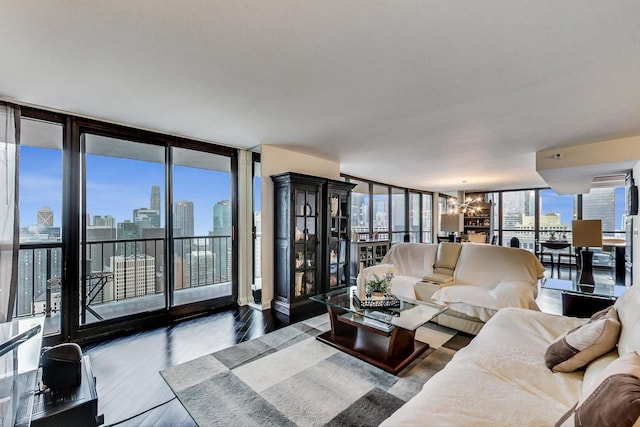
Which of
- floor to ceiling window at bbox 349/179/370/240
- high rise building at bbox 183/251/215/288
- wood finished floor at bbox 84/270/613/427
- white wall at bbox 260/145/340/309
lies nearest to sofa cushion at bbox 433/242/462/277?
wood finished floor at bbox 84/270/613/427

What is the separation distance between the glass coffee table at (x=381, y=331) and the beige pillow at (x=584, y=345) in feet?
3.10

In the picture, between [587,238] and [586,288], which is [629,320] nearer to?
[586,288]

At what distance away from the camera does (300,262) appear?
13.8 feet

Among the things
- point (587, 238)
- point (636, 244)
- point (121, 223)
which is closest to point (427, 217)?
point (636, 244)

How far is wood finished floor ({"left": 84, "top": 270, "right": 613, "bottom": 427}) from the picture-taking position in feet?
6.29

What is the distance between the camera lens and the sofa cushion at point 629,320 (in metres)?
1.35

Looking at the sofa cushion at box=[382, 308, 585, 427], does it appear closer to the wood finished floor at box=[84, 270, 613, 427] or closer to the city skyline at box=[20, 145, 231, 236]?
the wood finished floor at box=[84, 270, 613, 427]

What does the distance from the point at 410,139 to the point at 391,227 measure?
462cm

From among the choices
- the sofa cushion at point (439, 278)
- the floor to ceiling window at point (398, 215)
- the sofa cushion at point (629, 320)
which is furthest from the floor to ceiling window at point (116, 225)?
the floor to ceiling window at point (398, 215)

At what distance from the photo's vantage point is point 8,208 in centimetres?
246

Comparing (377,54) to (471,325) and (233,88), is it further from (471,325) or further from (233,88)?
(471,325)

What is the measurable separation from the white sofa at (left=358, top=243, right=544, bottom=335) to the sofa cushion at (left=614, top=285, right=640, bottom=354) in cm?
132

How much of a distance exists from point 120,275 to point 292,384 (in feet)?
10.8

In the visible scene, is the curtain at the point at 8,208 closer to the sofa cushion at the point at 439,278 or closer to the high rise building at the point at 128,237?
the high rise building at the point at 128,237
